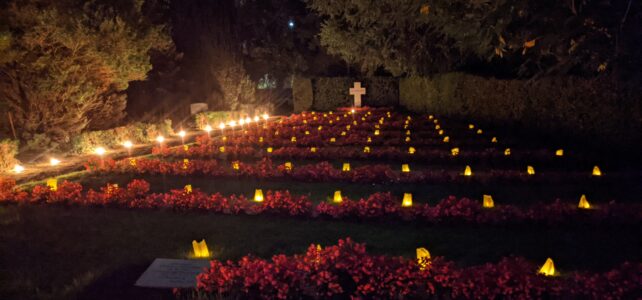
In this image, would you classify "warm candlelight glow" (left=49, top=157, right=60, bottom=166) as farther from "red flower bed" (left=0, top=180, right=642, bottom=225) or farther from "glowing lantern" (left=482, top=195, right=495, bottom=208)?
"glowing lantern" (left=482, top=195, right=495, bottom=208)

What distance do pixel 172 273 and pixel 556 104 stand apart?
11602mm

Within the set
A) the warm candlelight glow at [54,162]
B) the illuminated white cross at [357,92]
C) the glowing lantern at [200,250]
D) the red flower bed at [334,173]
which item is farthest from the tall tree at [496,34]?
the warm candlelight glow at [54,162]

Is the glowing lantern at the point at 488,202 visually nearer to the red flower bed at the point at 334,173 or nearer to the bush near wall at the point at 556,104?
the red flower bed at the point at 334,173

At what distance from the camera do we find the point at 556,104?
1298cm

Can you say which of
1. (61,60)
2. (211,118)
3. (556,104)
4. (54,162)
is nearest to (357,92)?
(211,118)

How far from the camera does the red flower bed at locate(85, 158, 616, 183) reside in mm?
8727

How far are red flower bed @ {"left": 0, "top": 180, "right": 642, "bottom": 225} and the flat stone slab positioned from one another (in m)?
2.01

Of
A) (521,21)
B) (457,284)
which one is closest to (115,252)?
(457,284)

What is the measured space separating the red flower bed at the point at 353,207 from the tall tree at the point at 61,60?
6.96 meters

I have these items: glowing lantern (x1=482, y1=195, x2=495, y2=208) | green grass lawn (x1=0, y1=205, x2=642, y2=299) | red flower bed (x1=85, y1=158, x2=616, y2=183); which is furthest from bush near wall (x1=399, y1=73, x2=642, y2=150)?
green grass lawn (x1=0, y1=205, x2=642, y2=299)

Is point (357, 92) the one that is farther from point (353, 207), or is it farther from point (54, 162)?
point (353, 207)

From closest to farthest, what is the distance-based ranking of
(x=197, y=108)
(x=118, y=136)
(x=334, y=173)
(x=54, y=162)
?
(x=334, y=173) → (x=54, y=162) → (x=118, y=136) → (x=197, y=108)

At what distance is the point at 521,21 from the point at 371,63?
578 inches

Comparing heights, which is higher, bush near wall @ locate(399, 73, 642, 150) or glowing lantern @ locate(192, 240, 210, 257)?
bush near wall @ locate(399, 73, 642, 150)
